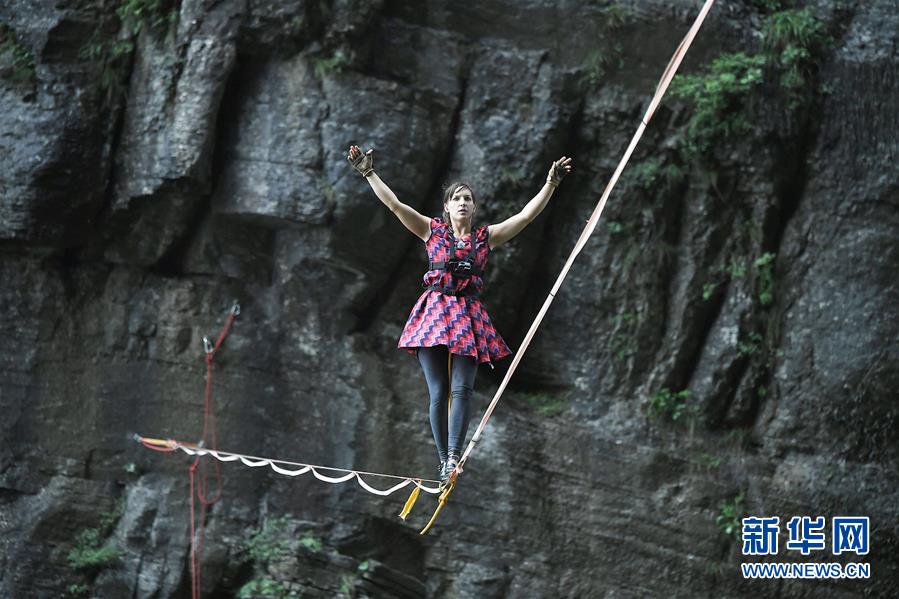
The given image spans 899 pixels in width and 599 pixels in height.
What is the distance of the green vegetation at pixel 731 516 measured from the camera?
9.45 meters

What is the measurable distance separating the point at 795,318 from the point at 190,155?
556 cm

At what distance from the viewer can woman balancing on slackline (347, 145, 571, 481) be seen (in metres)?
6.02

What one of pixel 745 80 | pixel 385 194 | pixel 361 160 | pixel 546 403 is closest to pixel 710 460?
pixel 546 403

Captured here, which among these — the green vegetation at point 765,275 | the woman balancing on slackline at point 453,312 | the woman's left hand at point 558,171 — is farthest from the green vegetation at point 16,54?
the green vegetation at point 765,275

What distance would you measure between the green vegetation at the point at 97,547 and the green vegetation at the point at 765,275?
20.3ft

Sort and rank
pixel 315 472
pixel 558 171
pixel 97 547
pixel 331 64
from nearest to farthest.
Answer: pixel 558 171, pixel 315 472, pixel 331 64, pixel 97 547

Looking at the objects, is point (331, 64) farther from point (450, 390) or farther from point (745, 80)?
point (450, 390)

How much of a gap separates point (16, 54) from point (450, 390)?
233 inches

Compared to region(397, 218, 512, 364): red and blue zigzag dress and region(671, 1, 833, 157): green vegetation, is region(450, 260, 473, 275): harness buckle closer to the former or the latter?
region(397, 218, 512, 364): red and blue zigzag dress

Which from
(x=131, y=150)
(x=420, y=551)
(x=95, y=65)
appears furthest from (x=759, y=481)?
(x=95, y=65)

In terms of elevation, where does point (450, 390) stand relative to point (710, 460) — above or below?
below

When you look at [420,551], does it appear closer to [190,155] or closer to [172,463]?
[172,463]

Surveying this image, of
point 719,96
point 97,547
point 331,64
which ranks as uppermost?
point 719,96

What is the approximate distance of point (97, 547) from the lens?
9883mm
